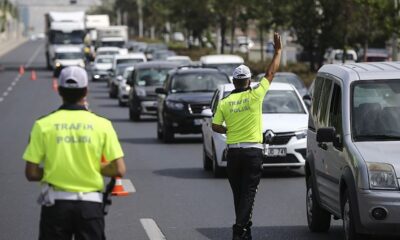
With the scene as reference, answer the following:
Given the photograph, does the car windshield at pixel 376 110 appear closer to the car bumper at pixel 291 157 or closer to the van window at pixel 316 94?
the van window at pixel 316 94

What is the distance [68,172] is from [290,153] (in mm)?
11395

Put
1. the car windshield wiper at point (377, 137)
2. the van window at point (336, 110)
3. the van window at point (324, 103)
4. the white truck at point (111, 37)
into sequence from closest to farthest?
1. the car windshield wiper at point (377, 137)
2. the van window at point (336, 110)
3. the van window at point (324, 103)
4. the white truck at point (111, 37)

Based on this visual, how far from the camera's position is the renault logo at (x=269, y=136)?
1853cm

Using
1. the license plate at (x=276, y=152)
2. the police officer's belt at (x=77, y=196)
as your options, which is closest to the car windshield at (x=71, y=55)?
the license plate at (x=276, y=152)

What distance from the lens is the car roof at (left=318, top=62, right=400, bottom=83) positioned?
11703mm

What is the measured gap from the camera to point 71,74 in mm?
7719

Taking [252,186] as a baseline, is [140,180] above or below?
below

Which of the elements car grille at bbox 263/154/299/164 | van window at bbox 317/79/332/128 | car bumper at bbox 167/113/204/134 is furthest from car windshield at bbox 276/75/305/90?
van window at bbox 317/79/332/128

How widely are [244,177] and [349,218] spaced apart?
45.2 inches

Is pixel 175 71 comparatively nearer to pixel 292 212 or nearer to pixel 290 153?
pixel 290 153

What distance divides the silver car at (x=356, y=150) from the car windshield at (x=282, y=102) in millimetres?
6786

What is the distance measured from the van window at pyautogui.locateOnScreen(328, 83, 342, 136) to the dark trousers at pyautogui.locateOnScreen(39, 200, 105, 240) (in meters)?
4.45

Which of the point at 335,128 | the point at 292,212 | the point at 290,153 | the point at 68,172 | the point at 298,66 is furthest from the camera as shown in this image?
the point at 298,66

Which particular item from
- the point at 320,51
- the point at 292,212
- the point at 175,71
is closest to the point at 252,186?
the point at 292,212
